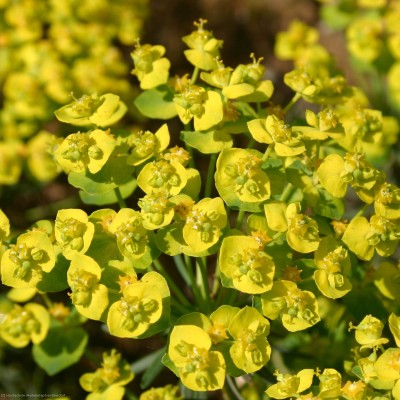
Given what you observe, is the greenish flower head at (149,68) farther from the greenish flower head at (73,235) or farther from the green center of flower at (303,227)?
the green center of flower at (303,227)

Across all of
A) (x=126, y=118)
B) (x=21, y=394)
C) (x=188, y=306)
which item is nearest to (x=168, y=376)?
(x=21, y=394)

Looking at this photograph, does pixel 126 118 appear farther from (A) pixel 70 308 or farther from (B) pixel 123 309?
(B) pixel 123 309

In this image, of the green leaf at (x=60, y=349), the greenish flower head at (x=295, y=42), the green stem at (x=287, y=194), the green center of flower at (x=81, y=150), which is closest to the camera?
the green center of flower at (x=81, y=150)

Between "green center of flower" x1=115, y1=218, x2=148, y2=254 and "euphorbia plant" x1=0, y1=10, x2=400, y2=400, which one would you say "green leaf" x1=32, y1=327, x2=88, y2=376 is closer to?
"euphorbia plant" x1=0, y1=10, x2=400, y2=400

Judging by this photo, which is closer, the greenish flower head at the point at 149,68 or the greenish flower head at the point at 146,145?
the greenish flower head at the point at 146,145

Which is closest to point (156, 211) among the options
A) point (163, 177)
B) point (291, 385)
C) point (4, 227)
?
point (163, 177)

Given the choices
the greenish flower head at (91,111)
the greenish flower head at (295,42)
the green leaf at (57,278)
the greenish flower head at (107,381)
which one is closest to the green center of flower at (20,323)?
the greenish flower head at (107,381)

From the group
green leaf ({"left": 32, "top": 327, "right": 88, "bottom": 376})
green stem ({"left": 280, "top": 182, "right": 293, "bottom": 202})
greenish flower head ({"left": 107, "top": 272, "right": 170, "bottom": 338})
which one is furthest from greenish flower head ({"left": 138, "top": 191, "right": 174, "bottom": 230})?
green leaf ({"left": 32, "top": 327, "right": 88, "bottom": 376})

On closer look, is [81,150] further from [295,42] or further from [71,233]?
[295,42]
